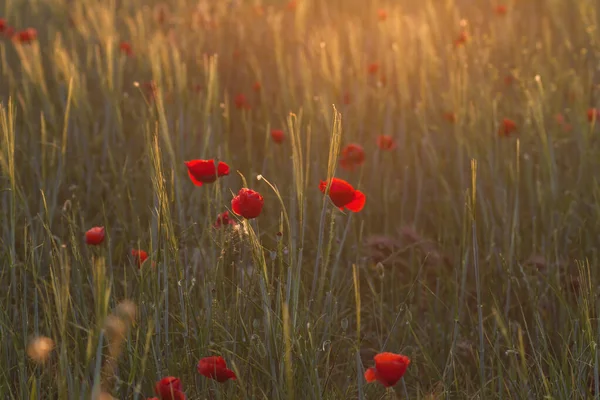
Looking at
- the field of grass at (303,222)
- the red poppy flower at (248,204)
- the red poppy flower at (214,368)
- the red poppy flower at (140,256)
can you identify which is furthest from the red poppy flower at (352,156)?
the red poppy flower at (214,368)

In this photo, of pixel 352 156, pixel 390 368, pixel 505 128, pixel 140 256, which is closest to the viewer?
pixel 390 368

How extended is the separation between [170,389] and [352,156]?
1.10 metres

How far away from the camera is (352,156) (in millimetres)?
2061

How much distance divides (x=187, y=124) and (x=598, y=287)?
125 centimetres

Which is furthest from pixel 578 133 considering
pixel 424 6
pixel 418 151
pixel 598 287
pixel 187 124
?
pixel 424 6

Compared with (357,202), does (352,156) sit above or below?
below

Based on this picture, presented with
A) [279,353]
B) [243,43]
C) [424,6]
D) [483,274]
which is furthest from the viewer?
[424,6]

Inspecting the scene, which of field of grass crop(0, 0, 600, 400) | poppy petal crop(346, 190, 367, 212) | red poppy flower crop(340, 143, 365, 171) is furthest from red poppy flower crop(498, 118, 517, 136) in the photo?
poppy petal crop(346, 190, 367, 212)

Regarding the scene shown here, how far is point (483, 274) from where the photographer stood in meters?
1.88

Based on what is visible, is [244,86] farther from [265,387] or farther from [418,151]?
[265,387]

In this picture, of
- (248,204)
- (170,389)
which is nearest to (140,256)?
(248,204)

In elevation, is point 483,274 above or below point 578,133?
below

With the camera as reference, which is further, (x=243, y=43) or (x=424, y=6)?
(x=424, y=6)

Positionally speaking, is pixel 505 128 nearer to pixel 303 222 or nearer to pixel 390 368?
pixel 303 222
